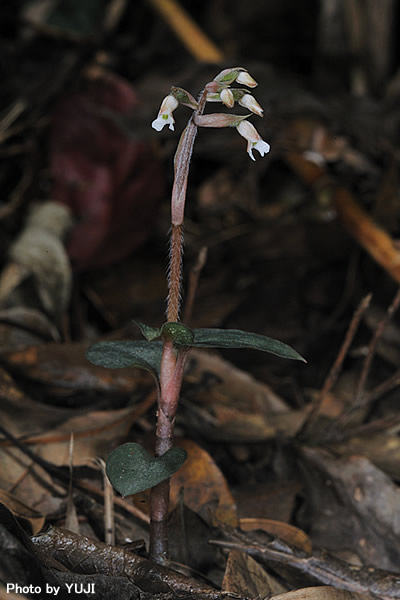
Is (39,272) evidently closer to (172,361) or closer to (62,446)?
(62,446)

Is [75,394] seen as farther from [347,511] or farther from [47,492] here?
[347,511]

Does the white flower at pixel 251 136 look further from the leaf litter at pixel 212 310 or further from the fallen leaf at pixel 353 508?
the fallen leaf at pixel 353 508

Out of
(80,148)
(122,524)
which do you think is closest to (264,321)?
(80,148)

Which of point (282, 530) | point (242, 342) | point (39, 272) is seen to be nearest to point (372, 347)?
point (282, 530)

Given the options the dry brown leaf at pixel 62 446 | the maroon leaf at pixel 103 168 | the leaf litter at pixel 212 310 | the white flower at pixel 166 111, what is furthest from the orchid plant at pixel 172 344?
the maroon leaf at pixel 103 168

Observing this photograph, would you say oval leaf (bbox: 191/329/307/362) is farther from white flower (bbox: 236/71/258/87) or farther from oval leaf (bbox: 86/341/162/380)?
white flower (bbox: 236/71/258/87)

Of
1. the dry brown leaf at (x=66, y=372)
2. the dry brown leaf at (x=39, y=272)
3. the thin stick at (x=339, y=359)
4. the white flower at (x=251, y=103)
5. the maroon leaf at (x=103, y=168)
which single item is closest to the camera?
the white flower at (x=251, y=103)

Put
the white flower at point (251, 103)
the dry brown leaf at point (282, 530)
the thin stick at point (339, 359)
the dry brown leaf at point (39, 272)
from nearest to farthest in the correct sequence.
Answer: the white flower at point (251, 103)
the dry brown leaf at point (282, 530)
the thin stick at point (339, 359)
the dry brown leaf at point (39, 272)
